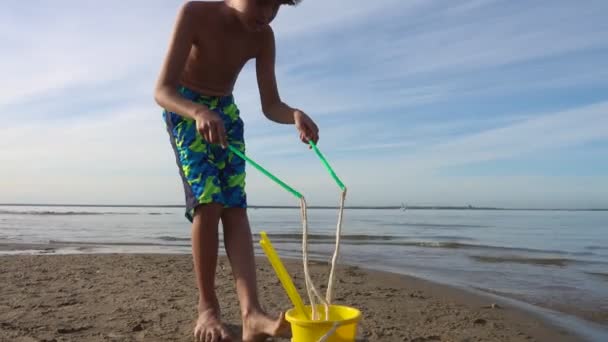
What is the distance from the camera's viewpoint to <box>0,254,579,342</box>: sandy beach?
2.42 m

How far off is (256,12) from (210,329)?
1392 millimetres

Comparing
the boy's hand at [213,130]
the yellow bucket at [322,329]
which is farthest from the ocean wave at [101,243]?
the yellow bucket at [322,329]

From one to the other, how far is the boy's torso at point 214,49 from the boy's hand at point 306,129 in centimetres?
52

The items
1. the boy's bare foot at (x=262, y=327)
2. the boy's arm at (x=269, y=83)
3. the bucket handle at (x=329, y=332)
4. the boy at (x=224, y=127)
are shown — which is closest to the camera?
the bucket handle at (x=329, y=332)

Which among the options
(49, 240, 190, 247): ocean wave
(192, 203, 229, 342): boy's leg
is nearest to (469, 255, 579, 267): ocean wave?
(192, 203, 229, 342): boy's leg

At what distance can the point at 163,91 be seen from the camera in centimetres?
228

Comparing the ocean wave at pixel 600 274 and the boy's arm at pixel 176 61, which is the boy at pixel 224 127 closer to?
the boy's arm at pixel 176 61

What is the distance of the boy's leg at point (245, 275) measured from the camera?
6.62 feet

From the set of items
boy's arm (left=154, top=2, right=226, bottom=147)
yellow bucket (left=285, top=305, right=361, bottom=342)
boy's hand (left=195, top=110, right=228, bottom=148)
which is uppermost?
boy's arm (left=154, top=2, right=226, bottom=147)

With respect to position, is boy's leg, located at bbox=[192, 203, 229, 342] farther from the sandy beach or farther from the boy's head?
the boy's head

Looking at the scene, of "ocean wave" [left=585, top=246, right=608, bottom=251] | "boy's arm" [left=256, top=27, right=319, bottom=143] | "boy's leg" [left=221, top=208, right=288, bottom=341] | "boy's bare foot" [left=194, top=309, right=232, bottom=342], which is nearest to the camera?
"boy's leg" [left=221, top=208, right=288, bottom=341]

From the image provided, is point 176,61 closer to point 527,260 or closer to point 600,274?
point 600,274

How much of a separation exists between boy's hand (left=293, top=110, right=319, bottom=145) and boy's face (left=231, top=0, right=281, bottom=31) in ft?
1.60

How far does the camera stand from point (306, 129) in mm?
2184
